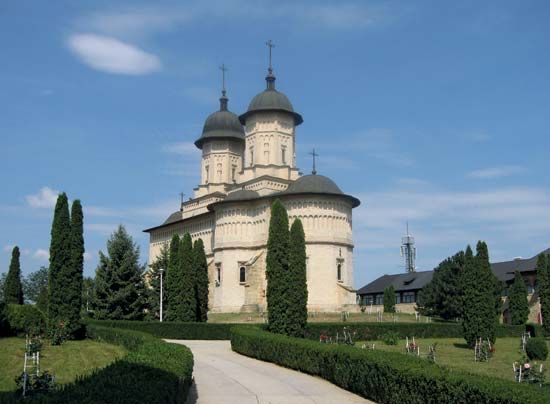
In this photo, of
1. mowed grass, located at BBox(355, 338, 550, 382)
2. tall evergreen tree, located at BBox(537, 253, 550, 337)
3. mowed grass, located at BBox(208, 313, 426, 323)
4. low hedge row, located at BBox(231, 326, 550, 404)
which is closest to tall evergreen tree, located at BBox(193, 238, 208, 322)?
mowed grass, located at BBox(208, 313, 426, 323)

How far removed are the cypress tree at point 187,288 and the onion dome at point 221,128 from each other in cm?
2396

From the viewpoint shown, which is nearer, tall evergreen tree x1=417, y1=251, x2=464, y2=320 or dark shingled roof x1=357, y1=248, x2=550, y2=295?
tall evergreen tree x1=417, y1=251, x2=464, y2=320

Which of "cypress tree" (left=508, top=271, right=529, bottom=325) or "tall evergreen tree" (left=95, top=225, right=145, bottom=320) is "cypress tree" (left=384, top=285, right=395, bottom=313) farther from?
"tall evergreen tree" (left=95, top=225, right=145, bottom=320)

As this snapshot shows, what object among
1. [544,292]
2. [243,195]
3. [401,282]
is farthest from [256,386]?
[401,282]

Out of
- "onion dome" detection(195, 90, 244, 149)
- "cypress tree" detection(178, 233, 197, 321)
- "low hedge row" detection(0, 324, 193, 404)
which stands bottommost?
"low hedge row" detection(0, 324, 193, 404)

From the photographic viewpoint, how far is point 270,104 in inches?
2238

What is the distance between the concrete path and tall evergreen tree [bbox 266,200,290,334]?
5.35 meters

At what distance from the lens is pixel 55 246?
28.0 m

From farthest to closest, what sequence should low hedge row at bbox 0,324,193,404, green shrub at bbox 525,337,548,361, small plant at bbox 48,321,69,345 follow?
small plant at bbox 48,321,69,345
green shrub at bbox 525,337,548,361
low hedge row at bbox 0,324,193,404

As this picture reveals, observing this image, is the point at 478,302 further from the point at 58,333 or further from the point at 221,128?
the point at 221,128

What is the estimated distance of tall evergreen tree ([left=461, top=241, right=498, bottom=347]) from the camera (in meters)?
28.8

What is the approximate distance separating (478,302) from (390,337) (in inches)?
218

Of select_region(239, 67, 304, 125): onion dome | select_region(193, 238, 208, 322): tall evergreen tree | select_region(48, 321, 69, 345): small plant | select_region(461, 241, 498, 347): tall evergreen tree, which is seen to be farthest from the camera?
select_region(239, 67, 304, 125): onion dome

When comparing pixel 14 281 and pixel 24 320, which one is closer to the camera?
pixel 24 320
